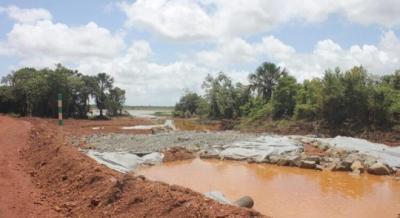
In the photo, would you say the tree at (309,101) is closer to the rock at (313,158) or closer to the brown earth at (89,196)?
the rock at (313,158)

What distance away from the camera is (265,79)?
194 ft

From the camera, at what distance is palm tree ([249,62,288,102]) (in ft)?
190

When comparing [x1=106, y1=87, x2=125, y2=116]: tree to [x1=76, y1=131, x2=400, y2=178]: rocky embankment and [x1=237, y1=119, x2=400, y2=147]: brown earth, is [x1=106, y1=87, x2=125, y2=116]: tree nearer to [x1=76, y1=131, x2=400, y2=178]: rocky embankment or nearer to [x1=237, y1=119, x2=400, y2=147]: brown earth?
[x1=237, y1=119, x2=400, y2=147]: brown earth

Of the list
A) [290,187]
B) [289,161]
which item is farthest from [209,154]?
[290,187]

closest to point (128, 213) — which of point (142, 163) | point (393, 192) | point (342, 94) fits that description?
point (393, 192)

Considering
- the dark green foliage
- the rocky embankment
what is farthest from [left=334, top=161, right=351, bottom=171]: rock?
the dark green foliage

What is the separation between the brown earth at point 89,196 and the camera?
7.26 meters

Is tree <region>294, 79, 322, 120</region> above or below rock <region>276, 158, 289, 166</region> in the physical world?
above

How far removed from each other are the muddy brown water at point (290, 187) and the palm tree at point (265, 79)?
3583 cm

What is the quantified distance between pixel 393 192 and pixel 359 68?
22900 millimetres

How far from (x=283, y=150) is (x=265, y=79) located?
35072mm

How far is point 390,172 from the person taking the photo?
65.9 ft

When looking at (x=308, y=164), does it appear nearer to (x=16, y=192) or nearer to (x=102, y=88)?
(x=16, y=192)

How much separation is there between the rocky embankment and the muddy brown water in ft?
2.60
